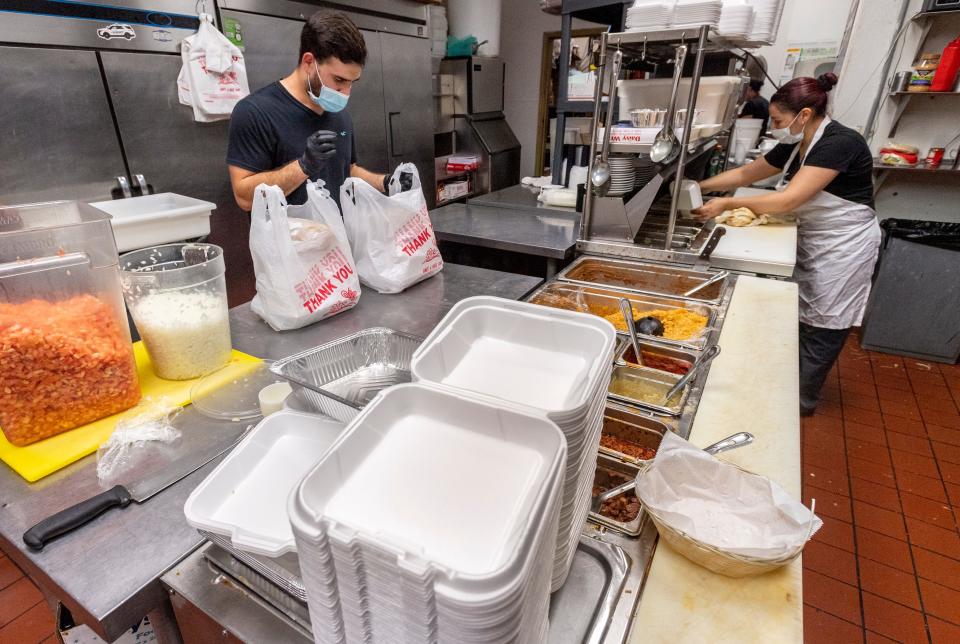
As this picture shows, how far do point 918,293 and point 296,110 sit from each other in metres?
4.40

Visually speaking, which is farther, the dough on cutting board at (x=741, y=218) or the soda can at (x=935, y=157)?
the soda can at (x=935, y=157)

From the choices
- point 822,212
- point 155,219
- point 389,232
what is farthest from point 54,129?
point 822,212

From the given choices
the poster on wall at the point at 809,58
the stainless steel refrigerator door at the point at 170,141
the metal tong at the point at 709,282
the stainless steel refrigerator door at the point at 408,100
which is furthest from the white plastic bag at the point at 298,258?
the poster on wall at the point at 809,58

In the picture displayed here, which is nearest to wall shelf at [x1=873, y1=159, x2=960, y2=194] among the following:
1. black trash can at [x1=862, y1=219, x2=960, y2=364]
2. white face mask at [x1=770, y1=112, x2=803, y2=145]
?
black trash can at [x1=862, y1=219, x2=960, y2=364]

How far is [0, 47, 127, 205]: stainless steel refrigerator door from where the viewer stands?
90.4 inches

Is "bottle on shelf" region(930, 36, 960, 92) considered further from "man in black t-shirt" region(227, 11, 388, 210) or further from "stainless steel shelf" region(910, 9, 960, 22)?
"man in black t-shirt" region(227, 11, 388, 210)

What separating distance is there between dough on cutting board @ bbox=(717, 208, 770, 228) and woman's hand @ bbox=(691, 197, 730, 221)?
80 mm

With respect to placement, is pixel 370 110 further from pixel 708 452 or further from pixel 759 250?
pixel 708 452

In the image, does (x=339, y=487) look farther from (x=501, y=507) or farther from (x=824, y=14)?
(x=824, y=14)

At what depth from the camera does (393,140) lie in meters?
4.30

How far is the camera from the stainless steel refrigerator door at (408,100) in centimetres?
412

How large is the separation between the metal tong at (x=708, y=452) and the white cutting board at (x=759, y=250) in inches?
57.6

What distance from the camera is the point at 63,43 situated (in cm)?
239

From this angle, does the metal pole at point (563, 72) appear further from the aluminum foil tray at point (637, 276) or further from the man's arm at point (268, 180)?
the man's arm at point (268, 180)
